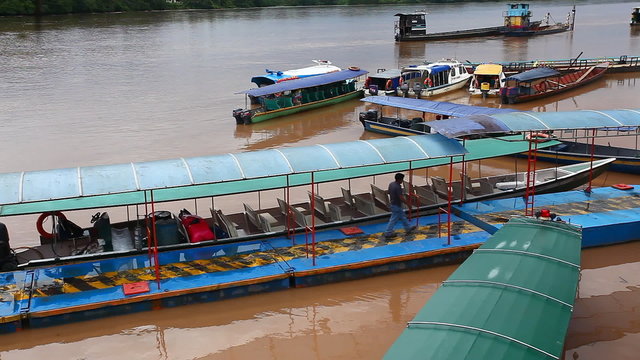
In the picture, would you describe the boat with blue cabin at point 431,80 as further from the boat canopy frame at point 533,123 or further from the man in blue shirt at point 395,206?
the man in blue shirt at point 395,206

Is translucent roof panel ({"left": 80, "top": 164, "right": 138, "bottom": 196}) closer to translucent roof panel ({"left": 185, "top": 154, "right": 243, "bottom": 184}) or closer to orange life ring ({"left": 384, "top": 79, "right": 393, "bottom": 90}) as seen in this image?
translucent roof panel ({"left": 185, "top": 154, "right": 243, "bottom": 184})

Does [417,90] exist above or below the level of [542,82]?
below

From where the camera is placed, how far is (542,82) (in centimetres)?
2948

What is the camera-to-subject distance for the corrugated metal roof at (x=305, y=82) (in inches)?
992

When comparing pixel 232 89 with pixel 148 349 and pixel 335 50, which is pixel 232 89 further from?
pixel 148 349

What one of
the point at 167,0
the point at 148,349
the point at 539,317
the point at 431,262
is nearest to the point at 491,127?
the point at 431,262

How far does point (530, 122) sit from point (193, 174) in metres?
6.55

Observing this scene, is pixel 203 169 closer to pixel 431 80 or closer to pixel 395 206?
pixel 395 206

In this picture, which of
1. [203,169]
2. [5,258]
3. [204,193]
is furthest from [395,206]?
[5,258]

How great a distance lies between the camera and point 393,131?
21359mm

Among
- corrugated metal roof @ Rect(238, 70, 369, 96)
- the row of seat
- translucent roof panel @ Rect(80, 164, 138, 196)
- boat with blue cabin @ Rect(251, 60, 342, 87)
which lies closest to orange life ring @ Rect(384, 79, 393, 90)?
corrugated metal roof @ Rect(238, 70, 369, 96)

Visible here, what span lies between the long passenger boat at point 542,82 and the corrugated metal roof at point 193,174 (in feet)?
56.6

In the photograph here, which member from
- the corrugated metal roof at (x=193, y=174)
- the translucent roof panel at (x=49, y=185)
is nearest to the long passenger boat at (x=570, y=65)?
the corrugated metal roof at (x=193, y=174)

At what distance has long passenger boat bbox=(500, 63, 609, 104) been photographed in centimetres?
2764
